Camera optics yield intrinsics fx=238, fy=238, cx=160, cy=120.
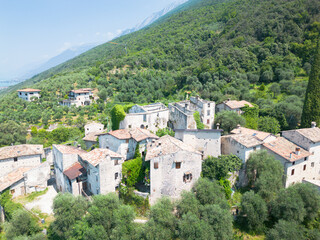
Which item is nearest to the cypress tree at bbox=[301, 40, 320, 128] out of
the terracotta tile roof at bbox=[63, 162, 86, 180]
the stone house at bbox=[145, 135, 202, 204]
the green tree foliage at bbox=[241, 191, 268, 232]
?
the green tree foliage at bbox=[241, 191, 268, 232]

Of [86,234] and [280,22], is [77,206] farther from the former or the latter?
[280,22]

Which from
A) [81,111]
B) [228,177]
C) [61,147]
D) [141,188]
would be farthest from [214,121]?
[81,111]

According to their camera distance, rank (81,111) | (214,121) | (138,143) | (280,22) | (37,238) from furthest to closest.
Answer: (280,22)
(81,111)
(214,121)
(138,143)
(37,238)

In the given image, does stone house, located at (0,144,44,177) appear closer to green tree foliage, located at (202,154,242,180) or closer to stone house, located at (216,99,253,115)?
green tree foliage, located at (202,154,242,180)

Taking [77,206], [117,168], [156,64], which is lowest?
[77,206]

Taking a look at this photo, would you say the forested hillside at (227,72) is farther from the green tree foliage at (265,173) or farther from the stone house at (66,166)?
the stone house at (66,166)

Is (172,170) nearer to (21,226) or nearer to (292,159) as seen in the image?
(292,159)

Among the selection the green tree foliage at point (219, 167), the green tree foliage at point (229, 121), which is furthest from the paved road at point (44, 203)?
the green tree foliage at point (229, 121)

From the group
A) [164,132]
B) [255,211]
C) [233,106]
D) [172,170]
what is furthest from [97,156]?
[233,106]
